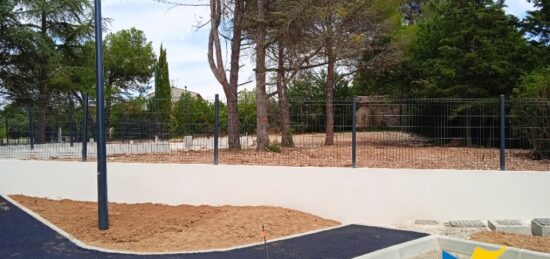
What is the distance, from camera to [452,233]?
317 inches

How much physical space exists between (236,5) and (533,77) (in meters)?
8.06

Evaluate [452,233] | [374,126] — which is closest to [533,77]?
[374,126]

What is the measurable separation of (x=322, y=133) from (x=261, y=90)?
3.12m

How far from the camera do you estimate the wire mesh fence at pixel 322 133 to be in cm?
957

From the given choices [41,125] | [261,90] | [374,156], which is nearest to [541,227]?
[374,156]

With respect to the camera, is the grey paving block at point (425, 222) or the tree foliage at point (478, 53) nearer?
the grey paving block at point (425, 222)

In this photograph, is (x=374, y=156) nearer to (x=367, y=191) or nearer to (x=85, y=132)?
(x=367, y=191)

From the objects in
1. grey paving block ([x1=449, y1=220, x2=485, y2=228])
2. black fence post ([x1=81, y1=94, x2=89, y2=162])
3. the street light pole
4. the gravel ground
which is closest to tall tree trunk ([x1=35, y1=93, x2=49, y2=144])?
black fence post ([x1=81, y1=94, x2=89, y2=162])

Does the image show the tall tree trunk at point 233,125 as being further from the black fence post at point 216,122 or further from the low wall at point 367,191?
the low wall at point 367,191

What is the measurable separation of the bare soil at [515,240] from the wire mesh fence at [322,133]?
213 centimetres

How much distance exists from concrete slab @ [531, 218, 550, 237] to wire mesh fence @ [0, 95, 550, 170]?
164 cm

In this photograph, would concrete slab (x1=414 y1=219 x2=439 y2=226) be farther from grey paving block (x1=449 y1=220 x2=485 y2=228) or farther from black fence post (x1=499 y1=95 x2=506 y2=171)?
black fence post (x1=499 y1=95 x2=506 y2=171)

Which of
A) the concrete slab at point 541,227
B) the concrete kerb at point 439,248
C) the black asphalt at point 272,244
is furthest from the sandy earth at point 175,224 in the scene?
the concrete slab at point 541,227

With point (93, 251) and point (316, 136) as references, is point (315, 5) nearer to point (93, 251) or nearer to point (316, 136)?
point (316, 136)
